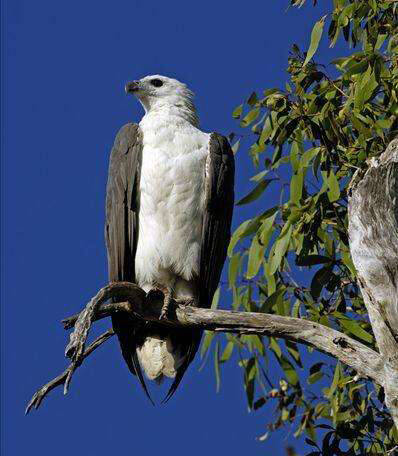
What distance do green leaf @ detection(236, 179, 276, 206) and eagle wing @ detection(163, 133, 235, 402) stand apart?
0.43ft

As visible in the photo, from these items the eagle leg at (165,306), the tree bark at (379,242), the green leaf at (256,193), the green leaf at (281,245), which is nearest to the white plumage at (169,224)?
the green leaf at (256,193)

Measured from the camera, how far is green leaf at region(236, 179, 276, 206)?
5230 mm

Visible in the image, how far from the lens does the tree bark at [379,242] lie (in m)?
3.75

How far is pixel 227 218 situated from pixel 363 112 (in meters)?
0.99

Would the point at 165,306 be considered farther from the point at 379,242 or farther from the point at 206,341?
the point at 379,242

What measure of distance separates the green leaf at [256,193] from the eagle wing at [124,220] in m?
0.57

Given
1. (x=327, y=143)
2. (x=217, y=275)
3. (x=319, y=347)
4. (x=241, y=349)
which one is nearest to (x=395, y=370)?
(x=319, y=347)

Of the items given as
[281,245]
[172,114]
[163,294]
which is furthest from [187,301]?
[172,114]

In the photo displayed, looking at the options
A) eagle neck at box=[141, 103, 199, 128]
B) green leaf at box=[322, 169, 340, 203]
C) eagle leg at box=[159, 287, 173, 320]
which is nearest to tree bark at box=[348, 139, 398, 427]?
green leaf at box=[322, 169, 340, 203]

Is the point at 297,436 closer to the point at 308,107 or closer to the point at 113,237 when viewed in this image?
the point at 113,237

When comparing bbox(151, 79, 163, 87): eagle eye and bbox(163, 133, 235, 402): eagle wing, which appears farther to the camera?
bbox(151, 79, 163, 87): eagle eye

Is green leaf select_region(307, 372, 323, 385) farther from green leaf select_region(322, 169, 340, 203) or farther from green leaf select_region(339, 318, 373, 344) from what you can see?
green leaf select_region(322, 169, 340, 203)

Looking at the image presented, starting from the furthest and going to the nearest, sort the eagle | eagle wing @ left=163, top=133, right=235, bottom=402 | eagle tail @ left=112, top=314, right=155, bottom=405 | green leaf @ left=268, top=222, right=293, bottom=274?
eagle wing @ left=163, top=133, right=235, bottom=402 → the eagle → eagle tail @ left=112, top=314, right=155, bottom=405 → green leaf @ left=268, top=222, right=293, bottom=274

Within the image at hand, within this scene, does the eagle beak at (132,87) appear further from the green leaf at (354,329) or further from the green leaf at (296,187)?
the green leaf at (354,329)
